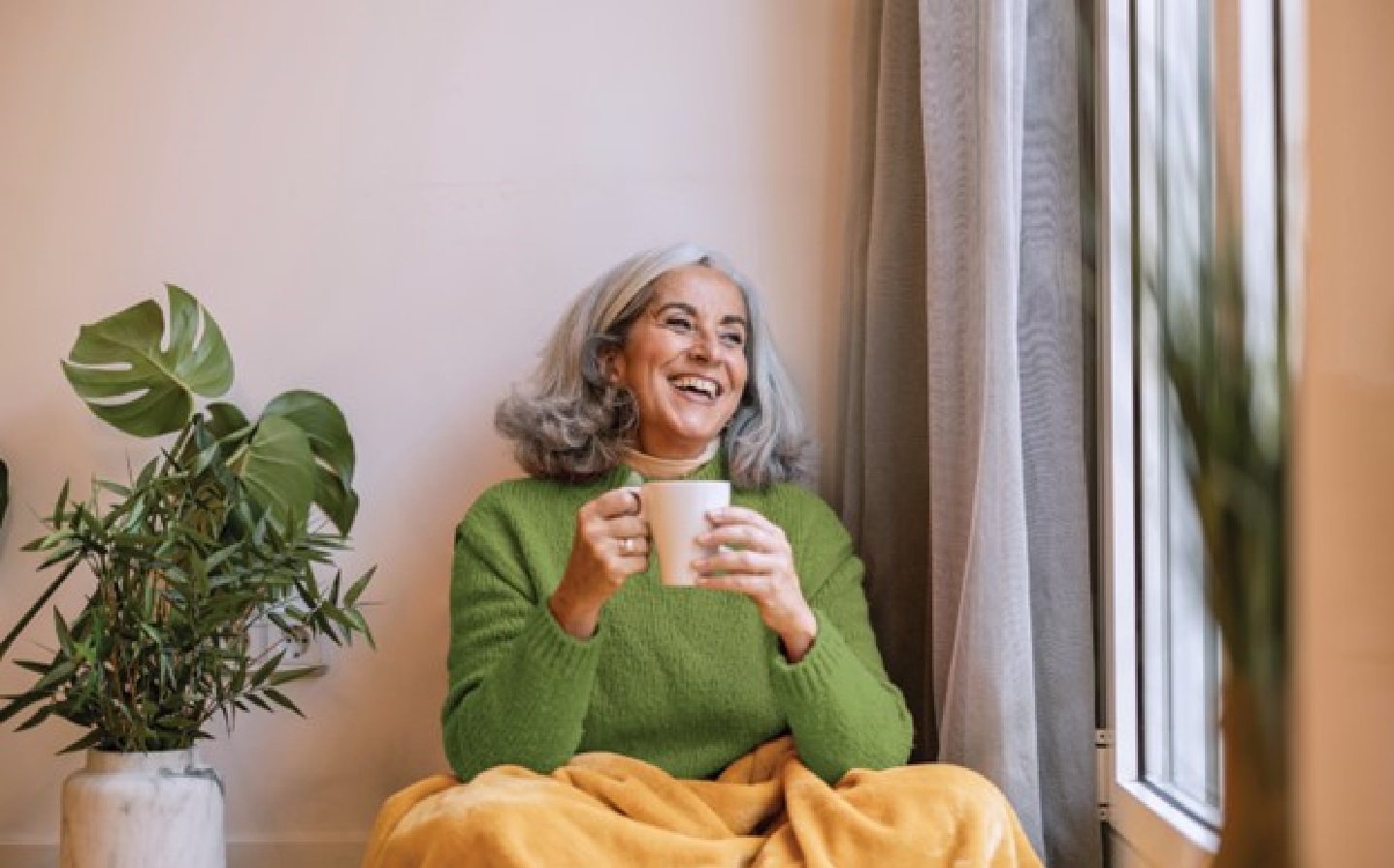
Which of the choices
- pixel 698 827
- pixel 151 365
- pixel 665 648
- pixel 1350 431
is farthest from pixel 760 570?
pixel 151 365

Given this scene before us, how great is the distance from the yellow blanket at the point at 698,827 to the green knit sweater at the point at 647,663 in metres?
0.07

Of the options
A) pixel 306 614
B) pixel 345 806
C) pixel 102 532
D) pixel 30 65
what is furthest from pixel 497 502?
pixel 30 65

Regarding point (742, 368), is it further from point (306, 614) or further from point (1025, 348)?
point (306, 614)

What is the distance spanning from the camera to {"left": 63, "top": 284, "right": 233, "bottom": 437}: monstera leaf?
2.19 metres

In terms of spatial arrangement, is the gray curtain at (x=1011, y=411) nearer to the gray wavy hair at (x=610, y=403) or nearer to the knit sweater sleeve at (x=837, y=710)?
the knit sweater sleeve at (x=837, y=710)

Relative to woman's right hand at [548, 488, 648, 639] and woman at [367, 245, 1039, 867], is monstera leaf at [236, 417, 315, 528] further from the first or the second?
woman's right hand at [548, 488, 648, 639]

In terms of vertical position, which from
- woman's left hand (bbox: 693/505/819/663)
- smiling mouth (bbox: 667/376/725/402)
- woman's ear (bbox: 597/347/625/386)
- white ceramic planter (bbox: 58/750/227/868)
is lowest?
white ceramic planter (bbox: 58/750/227/868)

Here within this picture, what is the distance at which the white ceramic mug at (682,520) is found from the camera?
4.51ft

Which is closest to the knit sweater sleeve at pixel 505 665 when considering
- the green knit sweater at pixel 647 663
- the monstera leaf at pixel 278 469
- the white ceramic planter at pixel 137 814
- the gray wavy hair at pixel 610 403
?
the green knit sweater at pixel 647 663

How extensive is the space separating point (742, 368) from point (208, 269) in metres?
0.98

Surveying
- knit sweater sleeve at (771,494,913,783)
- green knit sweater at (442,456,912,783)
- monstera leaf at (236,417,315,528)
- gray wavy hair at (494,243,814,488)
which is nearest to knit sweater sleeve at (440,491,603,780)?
green knit sweater at (442,456,912,783)

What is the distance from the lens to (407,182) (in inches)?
95.6

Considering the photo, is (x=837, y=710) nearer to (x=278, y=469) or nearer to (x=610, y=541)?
(x=610, y=541)

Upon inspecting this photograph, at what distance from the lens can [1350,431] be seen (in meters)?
0.89
